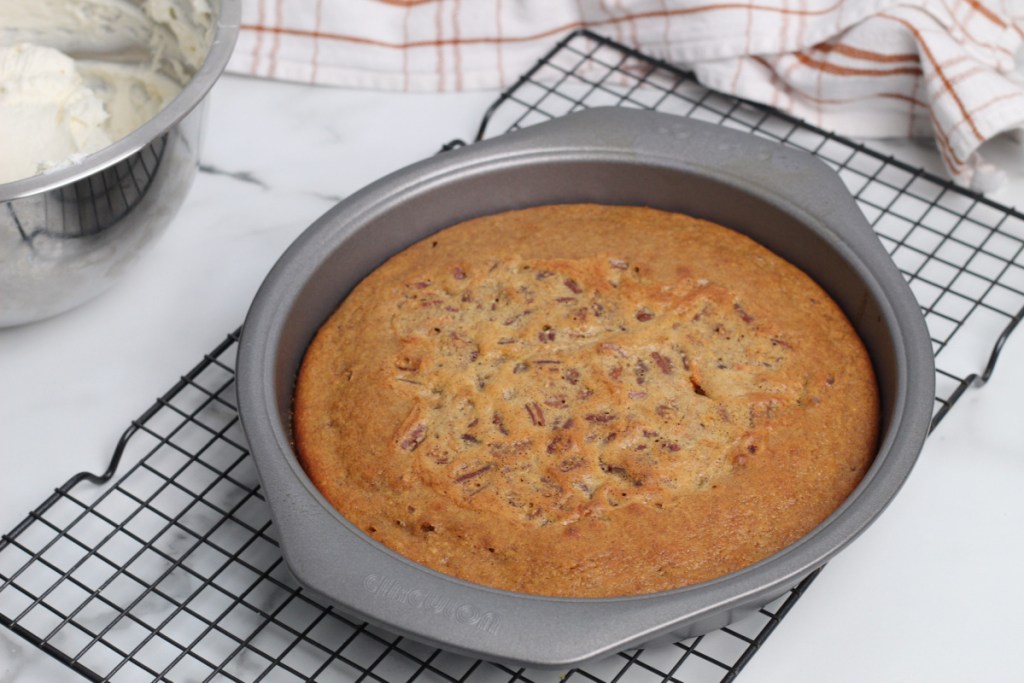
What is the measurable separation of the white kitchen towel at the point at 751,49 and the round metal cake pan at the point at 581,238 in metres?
0.37

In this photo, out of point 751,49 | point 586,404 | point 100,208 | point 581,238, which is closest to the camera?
point 586,404

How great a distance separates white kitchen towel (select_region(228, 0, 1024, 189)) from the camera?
79.3 inches

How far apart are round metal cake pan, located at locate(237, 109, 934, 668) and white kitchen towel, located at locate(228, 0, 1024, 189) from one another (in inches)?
14.5

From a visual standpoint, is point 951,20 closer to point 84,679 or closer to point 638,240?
point 638,240

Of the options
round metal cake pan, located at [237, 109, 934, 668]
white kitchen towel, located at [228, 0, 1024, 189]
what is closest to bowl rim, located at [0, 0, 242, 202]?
round metal cake pan, located at [237, 109, 934, 668]

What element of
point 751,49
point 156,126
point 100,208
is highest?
point 751,49

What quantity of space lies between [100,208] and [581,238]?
668 millimetres

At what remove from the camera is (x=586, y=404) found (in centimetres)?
154

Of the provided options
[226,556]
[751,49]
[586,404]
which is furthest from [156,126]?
[751,49]

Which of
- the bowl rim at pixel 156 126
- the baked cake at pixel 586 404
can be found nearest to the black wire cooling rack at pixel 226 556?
the baked cake at pixel 586 404

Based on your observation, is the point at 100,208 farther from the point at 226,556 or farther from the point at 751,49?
the point at 751,49

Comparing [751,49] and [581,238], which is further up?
[751,49]

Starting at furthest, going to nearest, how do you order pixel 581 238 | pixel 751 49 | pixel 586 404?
1. pixel 751 49
2. pixel 581 238
3. pixel 586 404

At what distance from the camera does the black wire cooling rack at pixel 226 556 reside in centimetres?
143
